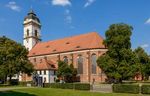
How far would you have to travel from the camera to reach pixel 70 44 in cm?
8912

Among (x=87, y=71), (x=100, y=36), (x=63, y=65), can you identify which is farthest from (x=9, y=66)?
(x=100, y=36)

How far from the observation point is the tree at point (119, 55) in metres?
56.8

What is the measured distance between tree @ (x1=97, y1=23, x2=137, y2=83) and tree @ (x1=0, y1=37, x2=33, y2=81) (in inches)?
818

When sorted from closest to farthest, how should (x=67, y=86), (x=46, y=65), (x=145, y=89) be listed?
1. (x=145, y=89)
2. (x=67, y=86)
3. (x=46, y=65)

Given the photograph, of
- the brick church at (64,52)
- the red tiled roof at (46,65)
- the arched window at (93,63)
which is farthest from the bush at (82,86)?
the red tiled roof at (46,65)

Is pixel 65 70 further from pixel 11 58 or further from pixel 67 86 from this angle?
pixel 67 86

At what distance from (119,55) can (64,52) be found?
104 ft

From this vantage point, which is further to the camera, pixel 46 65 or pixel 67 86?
pixel 46 65

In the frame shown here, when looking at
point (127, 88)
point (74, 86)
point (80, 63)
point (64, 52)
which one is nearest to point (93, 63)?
point (80, 63)

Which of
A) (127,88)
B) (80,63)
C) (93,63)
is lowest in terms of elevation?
(127,88)

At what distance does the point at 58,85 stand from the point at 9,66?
16.5 metres

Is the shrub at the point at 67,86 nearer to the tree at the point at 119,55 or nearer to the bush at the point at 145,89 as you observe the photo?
the tree at the point at 119,55

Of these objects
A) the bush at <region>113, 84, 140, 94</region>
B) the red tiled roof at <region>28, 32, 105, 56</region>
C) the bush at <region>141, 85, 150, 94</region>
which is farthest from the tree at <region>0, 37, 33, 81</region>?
the bush at <region>141, 85, 150, 94</region>

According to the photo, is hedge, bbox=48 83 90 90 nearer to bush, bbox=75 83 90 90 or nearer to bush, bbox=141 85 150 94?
bush, bbox=75 83 90 90
